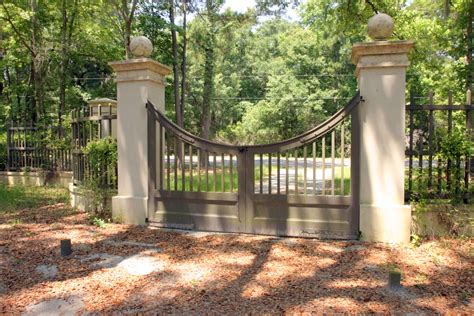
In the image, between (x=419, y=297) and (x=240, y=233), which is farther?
(x=240, y=233)

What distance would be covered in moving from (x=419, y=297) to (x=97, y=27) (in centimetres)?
1598

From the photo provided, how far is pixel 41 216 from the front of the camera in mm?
6270

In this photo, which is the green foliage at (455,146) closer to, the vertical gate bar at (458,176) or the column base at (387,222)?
the vertical gate bar at (458,176)

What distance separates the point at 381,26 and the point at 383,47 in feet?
0.85

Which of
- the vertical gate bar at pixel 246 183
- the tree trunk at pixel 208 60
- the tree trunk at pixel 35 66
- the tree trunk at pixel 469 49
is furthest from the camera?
the tree trunk at pixel 208 60

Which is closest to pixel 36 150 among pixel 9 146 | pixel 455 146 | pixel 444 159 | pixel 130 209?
pixel 9 146

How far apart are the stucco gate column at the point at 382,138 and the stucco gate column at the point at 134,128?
2775 mm

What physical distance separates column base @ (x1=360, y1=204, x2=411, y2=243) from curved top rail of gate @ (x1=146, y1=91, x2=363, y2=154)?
1.02m

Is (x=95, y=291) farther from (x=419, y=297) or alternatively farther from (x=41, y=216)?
(x=41, y=216)

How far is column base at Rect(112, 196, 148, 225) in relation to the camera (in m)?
5.36

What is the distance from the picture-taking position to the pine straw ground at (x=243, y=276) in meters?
2.91

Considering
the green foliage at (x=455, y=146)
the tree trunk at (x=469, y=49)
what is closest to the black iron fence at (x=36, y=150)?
the green foliage at (x=455, y=146)

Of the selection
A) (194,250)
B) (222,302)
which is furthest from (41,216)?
(222,302)

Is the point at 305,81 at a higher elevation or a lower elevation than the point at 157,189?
higher
